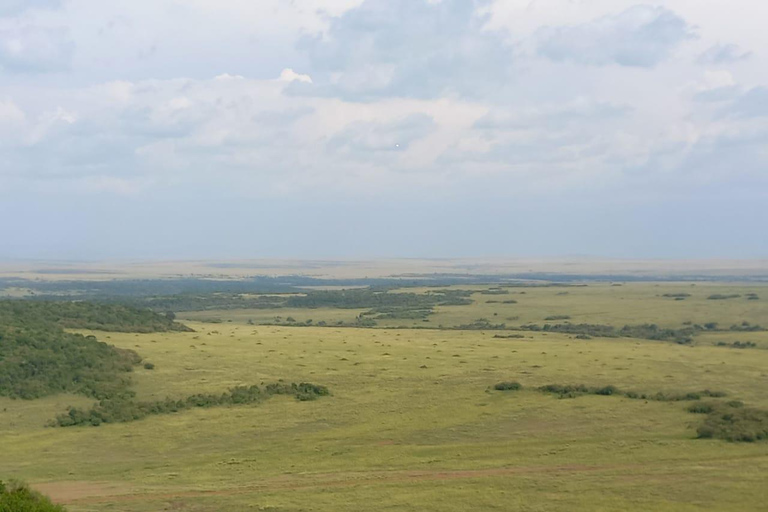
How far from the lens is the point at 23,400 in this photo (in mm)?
39469

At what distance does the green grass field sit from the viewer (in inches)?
983

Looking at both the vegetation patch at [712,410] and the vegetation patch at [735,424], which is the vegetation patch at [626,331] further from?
the vegetation patch at [735,424]

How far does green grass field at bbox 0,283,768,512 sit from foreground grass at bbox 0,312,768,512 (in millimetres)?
95

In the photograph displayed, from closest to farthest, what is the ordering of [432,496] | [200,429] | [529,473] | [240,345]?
[432,496], [529,473], [200,429], [240,345]

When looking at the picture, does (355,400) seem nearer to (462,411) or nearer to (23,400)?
(462,411)

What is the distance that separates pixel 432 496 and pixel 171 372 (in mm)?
24656

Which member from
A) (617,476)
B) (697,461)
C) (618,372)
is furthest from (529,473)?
(618,372)

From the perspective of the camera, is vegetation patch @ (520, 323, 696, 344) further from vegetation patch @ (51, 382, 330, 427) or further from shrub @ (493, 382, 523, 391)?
vegetation patch @ (51, 382, 330, 427)

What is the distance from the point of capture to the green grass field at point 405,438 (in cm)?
2497

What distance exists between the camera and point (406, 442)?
106 feet

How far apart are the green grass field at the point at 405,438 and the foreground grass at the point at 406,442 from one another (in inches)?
3.7

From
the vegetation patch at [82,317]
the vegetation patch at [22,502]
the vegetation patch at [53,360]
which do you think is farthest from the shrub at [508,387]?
the vegetation patch at [82,317]

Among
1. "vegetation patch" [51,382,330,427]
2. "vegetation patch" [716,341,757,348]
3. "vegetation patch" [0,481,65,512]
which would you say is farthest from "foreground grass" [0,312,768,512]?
"vegetation patch" [716,341,757,348]

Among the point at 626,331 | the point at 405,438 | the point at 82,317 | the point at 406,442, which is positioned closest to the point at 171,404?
the point at 405,438
